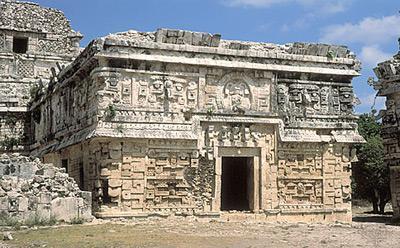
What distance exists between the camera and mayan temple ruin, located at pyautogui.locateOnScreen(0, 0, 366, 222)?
1688cm

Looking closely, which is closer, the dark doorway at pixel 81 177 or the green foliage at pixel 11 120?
the dark doorway at pixel 81 177

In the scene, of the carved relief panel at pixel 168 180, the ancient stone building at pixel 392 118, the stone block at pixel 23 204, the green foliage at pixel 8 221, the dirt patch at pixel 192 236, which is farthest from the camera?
the ancient stone building at pixel 392 118

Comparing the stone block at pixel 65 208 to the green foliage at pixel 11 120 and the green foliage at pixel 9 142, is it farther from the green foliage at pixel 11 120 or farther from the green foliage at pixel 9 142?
the green foliage at pixel 11 120

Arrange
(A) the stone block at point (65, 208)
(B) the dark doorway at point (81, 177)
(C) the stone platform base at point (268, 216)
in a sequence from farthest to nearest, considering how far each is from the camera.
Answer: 1. (B) the dark doorway at point (81, 177)
2. (C) the stone platform base at point (268, 216)
3. (A) the stone block at point (65, 208)

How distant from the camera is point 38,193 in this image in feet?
47.1

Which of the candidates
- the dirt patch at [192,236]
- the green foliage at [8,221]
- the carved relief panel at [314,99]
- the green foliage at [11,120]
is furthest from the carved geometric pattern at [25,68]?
the green foliage at [8,221]

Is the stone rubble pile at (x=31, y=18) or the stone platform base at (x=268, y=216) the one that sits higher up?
the stone rubble pile at (x=31, y=18)

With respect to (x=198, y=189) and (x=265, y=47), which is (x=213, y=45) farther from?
(x=198, y=189)

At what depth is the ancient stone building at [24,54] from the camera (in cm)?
2692

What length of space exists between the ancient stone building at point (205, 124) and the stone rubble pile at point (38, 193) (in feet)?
4.67

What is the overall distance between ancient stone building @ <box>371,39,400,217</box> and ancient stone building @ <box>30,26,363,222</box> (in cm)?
216

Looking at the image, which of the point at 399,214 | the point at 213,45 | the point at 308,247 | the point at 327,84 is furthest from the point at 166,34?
the point at 399,214

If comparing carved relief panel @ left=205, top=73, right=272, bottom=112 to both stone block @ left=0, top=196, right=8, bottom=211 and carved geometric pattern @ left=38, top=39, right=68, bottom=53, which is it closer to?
stone block @ left=0, top=196, right=8, bottom=211

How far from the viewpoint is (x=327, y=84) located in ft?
64.2
